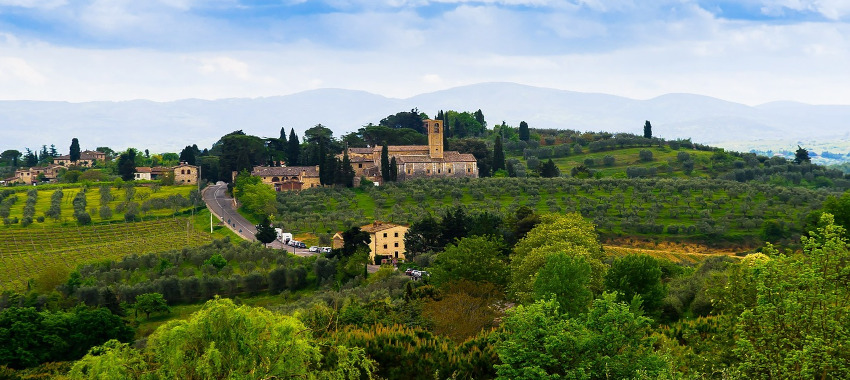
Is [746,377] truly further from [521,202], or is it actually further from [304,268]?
[521,202]

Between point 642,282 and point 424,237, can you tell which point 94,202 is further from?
point 642,282

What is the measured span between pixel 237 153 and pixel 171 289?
52.3 meters

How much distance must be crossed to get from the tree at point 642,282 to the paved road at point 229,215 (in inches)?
1378

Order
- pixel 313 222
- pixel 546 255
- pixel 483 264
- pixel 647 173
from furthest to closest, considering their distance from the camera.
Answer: pixel 647 173 < pixel 313 222 < pixel 483 264 < pixel 546 255

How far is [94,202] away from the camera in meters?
88.7

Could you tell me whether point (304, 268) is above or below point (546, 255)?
below

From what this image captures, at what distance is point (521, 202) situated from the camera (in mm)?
82250

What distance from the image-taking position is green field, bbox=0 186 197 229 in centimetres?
7856

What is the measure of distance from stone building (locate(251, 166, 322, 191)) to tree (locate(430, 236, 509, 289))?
186ft

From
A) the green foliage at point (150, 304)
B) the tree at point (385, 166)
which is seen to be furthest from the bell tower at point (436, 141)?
the green foliage at point (150, 304)

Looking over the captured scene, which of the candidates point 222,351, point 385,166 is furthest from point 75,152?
point 222,351

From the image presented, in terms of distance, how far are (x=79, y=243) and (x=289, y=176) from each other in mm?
34548

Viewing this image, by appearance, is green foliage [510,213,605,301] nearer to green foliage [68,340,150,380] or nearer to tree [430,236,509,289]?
tree [430,236,509,289]

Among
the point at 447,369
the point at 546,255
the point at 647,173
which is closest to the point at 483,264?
the point at 546,255
